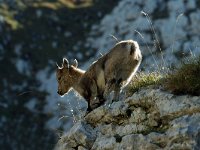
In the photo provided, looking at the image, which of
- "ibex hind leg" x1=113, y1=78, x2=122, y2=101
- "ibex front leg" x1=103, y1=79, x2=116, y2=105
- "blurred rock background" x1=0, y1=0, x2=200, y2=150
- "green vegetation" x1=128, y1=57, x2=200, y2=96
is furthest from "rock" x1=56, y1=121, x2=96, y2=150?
"blurred rock background" x1=0, y1=0, x2=200, y2=150

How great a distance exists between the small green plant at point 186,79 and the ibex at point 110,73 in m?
2.28

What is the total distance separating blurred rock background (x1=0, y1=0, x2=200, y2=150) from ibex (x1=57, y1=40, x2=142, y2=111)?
63.3 metres

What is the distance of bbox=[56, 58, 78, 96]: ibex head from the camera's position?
17.7 meters

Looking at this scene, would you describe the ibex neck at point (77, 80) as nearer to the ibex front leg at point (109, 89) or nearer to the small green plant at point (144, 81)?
the ibex front leg at point (109, 89)

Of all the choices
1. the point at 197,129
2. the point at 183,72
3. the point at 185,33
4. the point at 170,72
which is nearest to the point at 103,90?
the point at 170,72

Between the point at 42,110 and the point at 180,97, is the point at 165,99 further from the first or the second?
the point at 42,110

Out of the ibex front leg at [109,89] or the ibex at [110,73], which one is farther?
the ibex front leg at [109,89]

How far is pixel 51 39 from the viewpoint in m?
114

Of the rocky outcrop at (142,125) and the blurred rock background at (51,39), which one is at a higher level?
the rocky outcrop at (142,125)

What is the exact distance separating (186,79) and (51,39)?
10331 centimetres

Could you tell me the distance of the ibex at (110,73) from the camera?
48.7 ft

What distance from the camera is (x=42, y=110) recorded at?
90812 mm

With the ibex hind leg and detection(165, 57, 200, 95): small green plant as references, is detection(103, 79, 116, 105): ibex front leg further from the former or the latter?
detection(165, 57, 200, 95): small green plant

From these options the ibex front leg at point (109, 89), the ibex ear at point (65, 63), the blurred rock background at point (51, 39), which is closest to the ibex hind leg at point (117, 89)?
the ibex front leg at point (109, 89)
